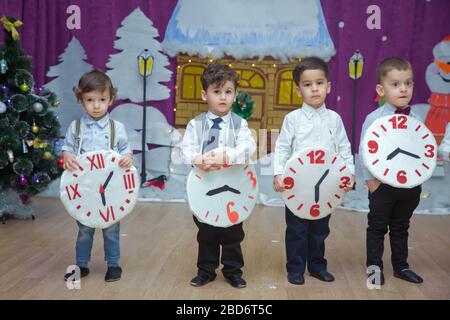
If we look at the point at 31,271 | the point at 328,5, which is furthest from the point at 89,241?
the point at 328,5

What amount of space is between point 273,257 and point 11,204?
6.25 feet

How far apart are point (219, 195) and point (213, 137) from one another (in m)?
0.26

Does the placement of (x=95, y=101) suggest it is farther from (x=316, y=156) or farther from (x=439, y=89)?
(x=439, y=89)

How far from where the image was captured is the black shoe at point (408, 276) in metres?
2.59

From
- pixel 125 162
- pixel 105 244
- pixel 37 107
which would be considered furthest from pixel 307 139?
pixel 37 107

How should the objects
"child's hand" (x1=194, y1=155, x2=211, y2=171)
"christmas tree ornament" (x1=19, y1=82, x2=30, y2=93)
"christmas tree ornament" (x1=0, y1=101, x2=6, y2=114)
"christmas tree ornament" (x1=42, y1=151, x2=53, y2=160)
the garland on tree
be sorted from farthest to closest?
the garland on tree
"christmas tree ornament" (x1=42, y1=151, x2=53, y2=160)
"christmas tree ornament" (x1=19, y1=82, x2=30, y2=93)
"christmas tree ornament" (x1=0, y1=101, x2=6, y2=114)
"child's hand" (x1=194, y1=155, x2=211, y2=171)

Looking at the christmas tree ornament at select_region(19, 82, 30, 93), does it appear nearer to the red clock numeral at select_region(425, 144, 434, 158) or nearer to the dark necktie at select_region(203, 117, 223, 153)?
the dark necktie at select_region(203, 117, 223, 153)

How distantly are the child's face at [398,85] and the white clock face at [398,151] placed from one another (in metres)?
0.08

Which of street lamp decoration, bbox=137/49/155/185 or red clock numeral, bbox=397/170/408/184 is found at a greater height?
street lamp decoration, bbox=137/49/155/185

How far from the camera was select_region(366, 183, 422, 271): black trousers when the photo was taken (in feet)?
8.38

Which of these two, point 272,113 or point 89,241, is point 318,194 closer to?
point 89,241

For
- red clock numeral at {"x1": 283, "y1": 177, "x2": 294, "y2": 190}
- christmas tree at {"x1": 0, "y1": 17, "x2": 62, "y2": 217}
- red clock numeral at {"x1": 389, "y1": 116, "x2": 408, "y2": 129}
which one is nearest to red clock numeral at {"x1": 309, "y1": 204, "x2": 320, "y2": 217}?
red clock numeral at {"x1": 283, "y1": 177, "x2": 294, "y2": 190}

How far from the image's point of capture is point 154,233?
3.59m

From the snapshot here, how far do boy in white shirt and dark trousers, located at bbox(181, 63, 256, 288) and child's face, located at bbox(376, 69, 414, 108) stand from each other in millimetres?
667
